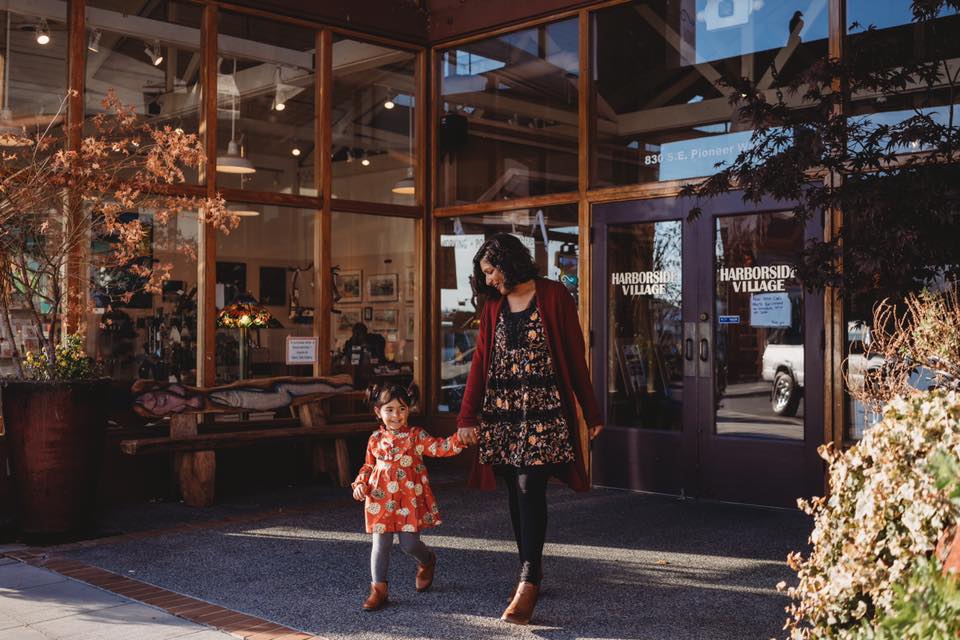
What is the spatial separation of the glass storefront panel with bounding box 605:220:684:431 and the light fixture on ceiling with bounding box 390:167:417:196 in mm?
2230

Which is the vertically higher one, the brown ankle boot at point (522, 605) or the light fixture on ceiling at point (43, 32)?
the light fixture on ceiling at point (43, 32)

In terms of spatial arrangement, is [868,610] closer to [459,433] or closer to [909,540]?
[909,540]

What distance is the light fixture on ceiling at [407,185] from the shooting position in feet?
31.4

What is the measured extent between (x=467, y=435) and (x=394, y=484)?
447 millimetres

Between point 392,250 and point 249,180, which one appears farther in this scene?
point 392,250

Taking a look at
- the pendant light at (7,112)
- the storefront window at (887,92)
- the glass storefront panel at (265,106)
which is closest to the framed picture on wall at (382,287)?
the glass storefront panel at (265,106)

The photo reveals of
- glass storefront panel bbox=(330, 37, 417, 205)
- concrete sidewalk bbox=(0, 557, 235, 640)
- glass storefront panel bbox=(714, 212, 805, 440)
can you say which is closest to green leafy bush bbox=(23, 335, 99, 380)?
concrete sidewalk bbox=(0, 557, 235, 640)

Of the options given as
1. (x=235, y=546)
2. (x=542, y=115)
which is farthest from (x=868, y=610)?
(x=542, y=115)

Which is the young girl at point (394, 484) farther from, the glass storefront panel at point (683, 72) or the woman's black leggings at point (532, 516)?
the glass storefront panel at point (683, 72)

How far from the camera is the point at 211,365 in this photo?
26.8 ft

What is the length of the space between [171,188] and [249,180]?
0.89 meters

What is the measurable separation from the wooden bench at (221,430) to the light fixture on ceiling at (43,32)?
271 centimetres

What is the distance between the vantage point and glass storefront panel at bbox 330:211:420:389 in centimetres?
913

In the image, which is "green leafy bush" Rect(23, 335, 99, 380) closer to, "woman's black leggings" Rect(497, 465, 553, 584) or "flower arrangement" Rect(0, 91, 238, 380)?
"flower arrangement" Rect(0, 91, 238, 380)
